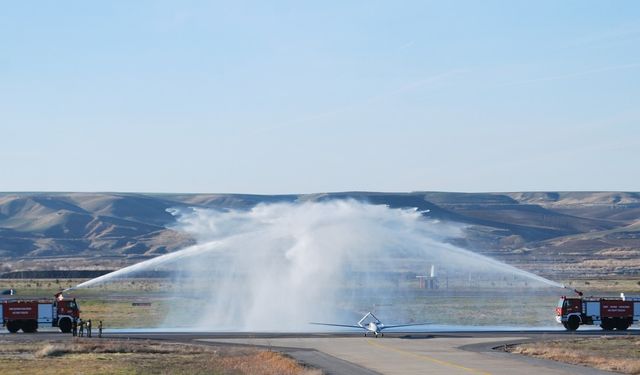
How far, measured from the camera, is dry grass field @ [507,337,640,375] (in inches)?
2490

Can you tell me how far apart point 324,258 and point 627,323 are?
3177cm

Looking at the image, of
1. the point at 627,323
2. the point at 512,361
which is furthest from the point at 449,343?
the point at 627,323

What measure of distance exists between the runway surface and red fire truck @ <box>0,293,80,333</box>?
5.35 metres

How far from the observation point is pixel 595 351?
237 ft

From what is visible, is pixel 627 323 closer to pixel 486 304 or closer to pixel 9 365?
pixel 486 304

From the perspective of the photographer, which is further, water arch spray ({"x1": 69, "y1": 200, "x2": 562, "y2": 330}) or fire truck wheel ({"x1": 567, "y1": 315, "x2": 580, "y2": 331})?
water arch spray ({"x1": 69, "y1": 200, "x2": 562, "y2": 330})

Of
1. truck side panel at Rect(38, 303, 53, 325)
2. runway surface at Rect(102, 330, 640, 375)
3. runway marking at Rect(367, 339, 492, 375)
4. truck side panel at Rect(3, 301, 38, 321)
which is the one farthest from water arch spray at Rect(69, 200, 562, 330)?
runway marking at Rect(367, 339, 492, 375)

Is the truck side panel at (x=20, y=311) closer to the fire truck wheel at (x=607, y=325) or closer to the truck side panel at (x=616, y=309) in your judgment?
the truck side panel at (x=616, y=309)

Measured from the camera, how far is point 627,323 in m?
93.4

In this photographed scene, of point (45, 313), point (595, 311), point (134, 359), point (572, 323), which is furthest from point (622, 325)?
point (45, 313)

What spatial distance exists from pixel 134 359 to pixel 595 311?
4324 cm

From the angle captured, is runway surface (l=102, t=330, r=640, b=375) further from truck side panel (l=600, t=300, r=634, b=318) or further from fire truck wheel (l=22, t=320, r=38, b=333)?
fire truck wheel (l=22, t=320, r=38, b=333)

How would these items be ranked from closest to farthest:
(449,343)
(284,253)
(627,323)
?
(449,343), (627,323), (284,253)

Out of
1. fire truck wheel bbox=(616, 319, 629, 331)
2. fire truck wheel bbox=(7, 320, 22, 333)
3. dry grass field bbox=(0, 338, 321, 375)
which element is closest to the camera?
dry grass field bbox=(0, 338, 321, 375)
